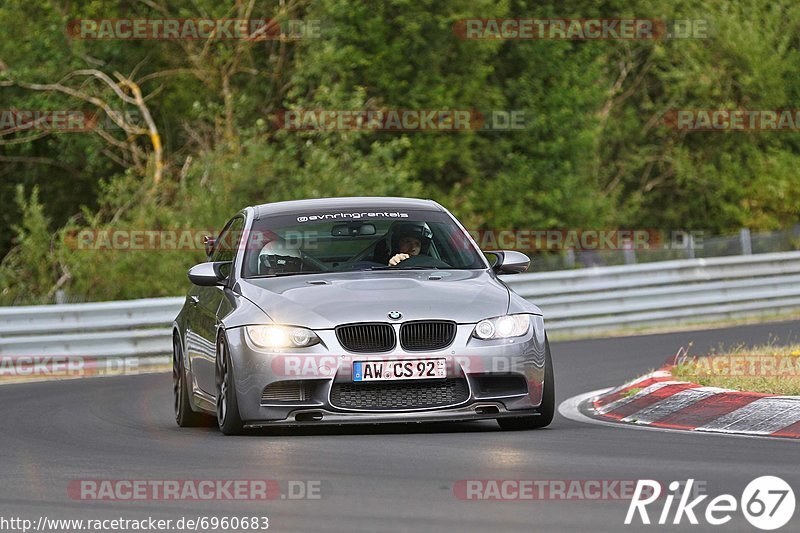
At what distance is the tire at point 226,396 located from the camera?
11.0 metres

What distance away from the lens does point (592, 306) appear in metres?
24.0

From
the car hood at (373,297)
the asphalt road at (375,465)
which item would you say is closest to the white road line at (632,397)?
the asphalt road at (375,465)

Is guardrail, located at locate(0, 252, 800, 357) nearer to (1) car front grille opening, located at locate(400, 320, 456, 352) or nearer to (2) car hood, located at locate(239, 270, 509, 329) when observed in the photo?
(2) car hood, located at locate(239, 270, 509, 329)

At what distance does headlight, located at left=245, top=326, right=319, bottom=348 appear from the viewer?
10656 millimetres

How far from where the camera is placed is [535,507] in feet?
25.0

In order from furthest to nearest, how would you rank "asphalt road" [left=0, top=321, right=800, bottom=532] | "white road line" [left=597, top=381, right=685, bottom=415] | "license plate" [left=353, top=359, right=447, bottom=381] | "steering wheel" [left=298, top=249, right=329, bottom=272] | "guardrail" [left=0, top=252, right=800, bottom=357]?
"guardrail" [left=0, top=252, right=800, bottom=357], "white road line" [left=597, top=381, right=685, bottom=415], "steering wheel" [left=298, top=249, right=329, bottom=272], "license plate" [left=353, top=359, right=447, bottom=381], "asphalt road" [left=0, top=321, right=800, bottom=532]

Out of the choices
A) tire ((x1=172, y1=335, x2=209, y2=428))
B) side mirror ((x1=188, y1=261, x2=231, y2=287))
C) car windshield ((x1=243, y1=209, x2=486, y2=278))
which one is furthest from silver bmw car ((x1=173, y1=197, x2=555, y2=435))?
tire ((x1=172, y1=335, x2=209, y2=428))

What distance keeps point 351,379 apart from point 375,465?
146cm

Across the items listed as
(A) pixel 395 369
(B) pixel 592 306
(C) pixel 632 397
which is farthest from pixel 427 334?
(B) pixel 592 306

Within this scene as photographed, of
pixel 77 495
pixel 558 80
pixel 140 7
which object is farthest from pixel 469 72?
pixel 77 495

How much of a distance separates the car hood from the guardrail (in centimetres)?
949

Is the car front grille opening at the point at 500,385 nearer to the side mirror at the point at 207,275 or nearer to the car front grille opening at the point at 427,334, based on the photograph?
the car front grille opening at the point at 427,334

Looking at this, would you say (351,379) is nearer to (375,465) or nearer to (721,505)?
(375,465)

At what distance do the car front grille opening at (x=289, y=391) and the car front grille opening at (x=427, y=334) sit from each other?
61 cm
